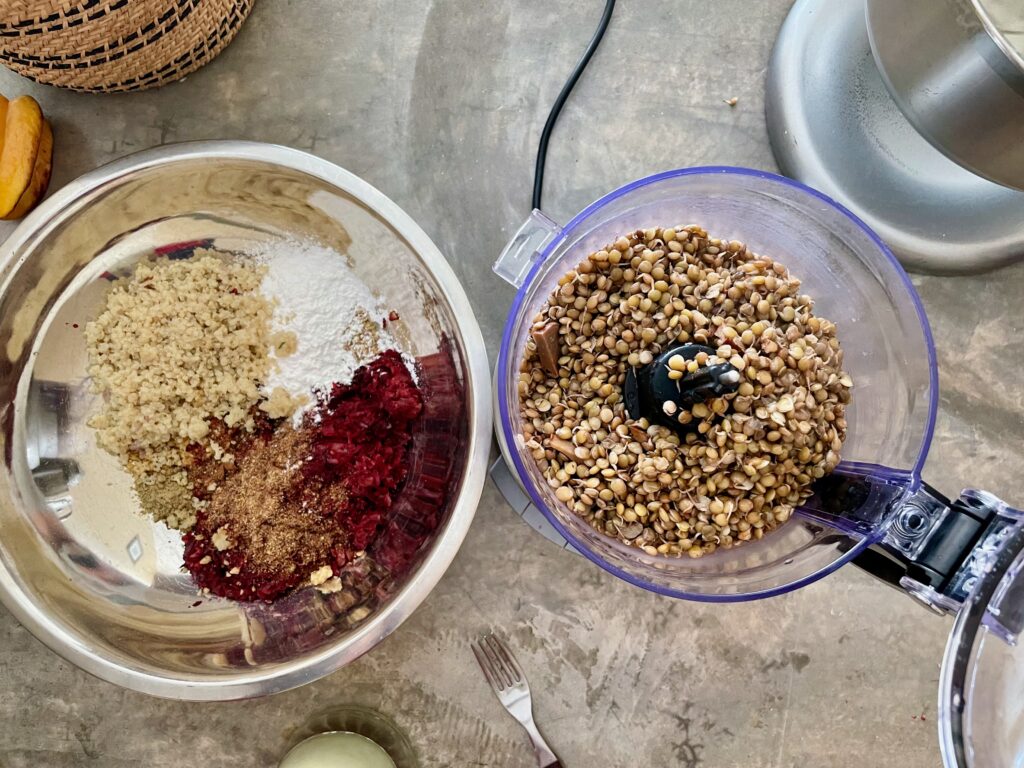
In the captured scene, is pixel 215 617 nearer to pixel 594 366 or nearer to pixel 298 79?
pixel 594 366

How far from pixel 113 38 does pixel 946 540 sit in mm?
1340

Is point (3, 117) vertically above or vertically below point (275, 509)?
above

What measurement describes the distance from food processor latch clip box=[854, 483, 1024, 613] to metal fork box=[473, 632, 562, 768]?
681mm

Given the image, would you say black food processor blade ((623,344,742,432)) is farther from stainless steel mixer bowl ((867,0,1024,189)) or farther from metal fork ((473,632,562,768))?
metal fork ((473,632,562,768))

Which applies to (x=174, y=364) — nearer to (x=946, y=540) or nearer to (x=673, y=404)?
(x=673, y=404)

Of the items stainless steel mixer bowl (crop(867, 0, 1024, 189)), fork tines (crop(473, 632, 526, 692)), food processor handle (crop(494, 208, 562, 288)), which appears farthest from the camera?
fork tines (crop(473, 632, 526, 692))

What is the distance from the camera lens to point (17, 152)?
1.28 meters

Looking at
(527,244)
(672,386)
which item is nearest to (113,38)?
(527,244)

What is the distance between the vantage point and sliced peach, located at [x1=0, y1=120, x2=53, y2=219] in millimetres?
1320

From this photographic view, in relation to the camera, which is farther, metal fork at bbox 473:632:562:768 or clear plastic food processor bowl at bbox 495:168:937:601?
metal fork at bbox 473:632:562:768

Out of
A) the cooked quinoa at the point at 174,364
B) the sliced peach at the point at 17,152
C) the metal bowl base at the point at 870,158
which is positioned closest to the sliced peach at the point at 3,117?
the sliced peach at the point at 17,152

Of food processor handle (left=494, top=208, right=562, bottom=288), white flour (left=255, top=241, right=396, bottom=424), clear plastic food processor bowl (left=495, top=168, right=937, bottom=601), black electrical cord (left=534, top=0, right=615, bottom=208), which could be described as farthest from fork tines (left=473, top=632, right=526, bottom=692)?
black electrical cord (left=534, top=0, right=615, bottom=208)

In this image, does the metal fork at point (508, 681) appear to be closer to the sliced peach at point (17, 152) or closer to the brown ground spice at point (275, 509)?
the brown ground spice at point (275, 509)

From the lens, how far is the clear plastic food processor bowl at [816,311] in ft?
3.70
